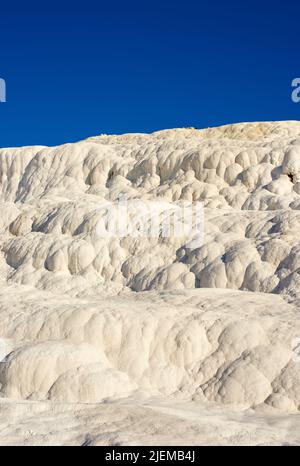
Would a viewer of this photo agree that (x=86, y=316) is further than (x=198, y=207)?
No

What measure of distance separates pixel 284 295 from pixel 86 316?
13.9 ft

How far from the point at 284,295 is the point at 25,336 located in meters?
5.41

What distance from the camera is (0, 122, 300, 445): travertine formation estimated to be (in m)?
6.84

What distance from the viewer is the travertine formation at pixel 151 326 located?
22.4 feet

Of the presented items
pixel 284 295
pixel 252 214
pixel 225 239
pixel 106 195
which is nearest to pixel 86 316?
pixel 284 295

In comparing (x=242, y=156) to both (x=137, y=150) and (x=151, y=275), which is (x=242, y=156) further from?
(x=151, y=275)

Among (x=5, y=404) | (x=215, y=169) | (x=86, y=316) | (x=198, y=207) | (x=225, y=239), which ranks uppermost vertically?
(x=215, y=169)

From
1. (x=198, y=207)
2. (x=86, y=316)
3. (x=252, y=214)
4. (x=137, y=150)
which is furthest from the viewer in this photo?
(x=137, y=150)

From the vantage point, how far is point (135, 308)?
994 cm

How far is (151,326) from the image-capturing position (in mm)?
9320

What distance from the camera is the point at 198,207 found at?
53.7 ft

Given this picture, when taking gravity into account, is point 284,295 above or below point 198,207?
below

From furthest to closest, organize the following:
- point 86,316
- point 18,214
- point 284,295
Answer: point 18,214 < point 284,295 < point 86,316

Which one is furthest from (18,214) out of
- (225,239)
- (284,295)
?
(284,295)
